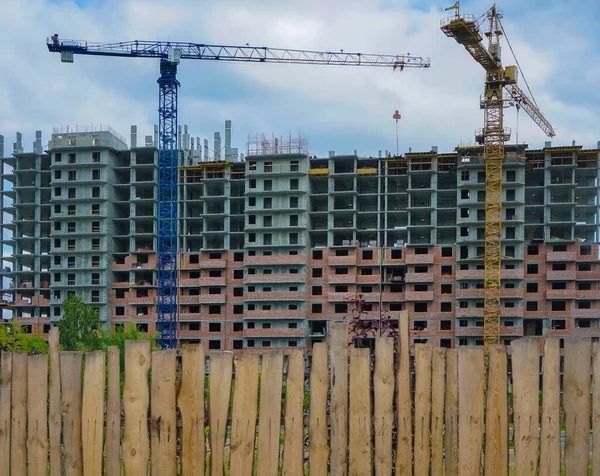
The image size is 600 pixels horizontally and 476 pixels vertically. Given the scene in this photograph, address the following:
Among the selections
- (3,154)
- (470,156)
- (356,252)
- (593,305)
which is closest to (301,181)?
(356,252)

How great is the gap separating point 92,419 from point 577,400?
3590 millimetres

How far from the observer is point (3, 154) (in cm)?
7575

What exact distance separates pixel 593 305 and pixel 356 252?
23141mm

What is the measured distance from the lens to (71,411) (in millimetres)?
4945

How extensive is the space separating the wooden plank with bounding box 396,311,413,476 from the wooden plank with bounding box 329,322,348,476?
388mm

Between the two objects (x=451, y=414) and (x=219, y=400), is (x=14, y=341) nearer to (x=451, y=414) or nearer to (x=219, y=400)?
(x=219, y=400)

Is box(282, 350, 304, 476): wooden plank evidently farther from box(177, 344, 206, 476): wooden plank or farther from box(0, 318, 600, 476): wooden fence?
box(177, 344, 206, 476): wooden plank

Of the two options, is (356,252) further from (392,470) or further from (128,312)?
(392,470)

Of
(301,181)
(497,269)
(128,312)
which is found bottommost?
(128,312)

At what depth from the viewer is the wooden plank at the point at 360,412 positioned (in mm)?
4668

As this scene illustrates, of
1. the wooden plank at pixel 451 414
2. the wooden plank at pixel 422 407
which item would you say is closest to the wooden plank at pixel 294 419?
the wooden plank at pixel 422 407

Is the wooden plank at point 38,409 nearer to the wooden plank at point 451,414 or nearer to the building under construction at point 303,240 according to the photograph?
the wooden plank at point 451,414

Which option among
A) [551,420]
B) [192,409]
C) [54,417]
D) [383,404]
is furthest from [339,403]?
[54,417]

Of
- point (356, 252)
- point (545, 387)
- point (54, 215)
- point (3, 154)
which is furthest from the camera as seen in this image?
point (3, 154)
